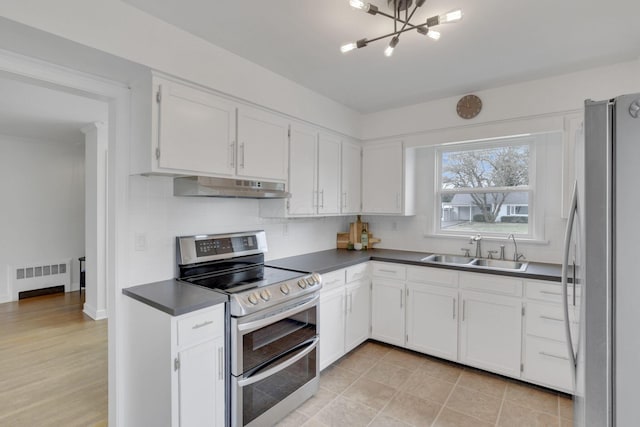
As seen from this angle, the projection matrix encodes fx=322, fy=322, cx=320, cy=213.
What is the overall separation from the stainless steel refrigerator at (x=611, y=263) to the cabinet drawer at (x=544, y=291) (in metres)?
1.55

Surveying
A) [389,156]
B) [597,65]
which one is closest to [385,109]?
[389,156]

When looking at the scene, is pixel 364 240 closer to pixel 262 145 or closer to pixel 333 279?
pixel 333 279

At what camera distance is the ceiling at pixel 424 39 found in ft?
5.85

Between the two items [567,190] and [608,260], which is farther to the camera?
[567,190]

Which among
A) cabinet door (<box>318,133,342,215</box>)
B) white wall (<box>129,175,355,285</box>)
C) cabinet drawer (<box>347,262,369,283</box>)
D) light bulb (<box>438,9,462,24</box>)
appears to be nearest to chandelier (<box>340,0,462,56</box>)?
light bulb (<box>438,9,462,24</box>)

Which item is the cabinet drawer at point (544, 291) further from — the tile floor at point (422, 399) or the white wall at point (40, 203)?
the white wall at point (40, 203)

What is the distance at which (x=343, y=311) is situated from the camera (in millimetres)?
2936

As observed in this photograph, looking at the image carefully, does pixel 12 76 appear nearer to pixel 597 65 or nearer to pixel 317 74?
pixel 317 74

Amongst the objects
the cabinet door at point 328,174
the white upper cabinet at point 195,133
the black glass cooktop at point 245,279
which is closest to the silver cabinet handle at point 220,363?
the black glass cooktop at point 245,279

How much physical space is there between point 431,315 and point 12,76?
3.35 meters

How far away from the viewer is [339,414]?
2246mm

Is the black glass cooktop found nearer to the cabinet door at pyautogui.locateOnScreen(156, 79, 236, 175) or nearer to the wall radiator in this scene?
the cabinet door at pyautogui.locateOnScreen(156, 79, 236, 175)

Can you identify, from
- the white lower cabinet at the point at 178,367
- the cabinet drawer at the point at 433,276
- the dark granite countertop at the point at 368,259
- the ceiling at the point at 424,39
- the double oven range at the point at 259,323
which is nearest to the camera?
the white lower cabinet at the point at 178,367

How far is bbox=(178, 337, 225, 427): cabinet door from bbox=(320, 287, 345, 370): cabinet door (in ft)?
3.36
